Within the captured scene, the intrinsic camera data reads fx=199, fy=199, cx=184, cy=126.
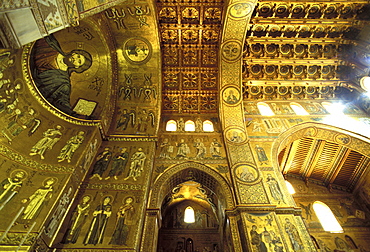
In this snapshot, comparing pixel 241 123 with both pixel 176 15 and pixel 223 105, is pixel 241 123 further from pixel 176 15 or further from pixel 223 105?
pixel 176 15

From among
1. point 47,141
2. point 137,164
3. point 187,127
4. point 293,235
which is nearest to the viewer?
point 293,235

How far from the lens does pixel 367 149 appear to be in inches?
320

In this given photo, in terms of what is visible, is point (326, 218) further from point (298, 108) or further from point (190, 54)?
point (190, 54)

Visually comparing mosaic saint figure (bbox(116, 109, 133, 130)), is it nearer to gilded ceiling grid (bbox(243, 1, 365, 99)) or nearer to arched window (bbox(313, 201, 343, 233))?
gilded ceiling grid (bbox(243, 1, 365, 99))

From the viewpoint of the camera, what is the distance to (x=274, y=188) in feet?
22.7

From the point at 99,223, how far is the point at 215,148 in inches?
196

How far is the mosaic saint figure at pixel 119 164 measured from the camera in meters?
6.91

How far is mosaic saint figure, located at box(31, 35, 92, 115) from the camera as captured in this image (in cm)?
693

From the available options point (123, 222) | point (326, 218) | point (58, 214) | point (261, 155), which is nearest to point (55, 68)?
point (58, 214)

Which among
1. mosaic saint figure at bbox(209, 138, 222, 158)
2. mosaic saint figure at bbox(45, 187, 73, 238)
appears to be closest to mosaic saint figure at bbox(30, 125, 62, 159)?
mosaic saint figure at bbox(45, 187, 73, 238)

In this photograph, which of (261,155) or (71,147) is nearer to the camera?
(71,147)

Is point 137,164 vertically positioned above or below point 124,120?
below

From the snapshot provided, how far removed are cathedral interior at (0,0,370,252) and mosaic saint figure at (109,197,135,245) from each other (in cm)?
3

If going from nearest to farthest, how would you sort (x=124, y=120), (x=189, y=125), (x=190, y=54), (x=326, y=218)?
(x=124, y=120), (x=326, y=218), (x=189, y=125), (x=190, y=54)
